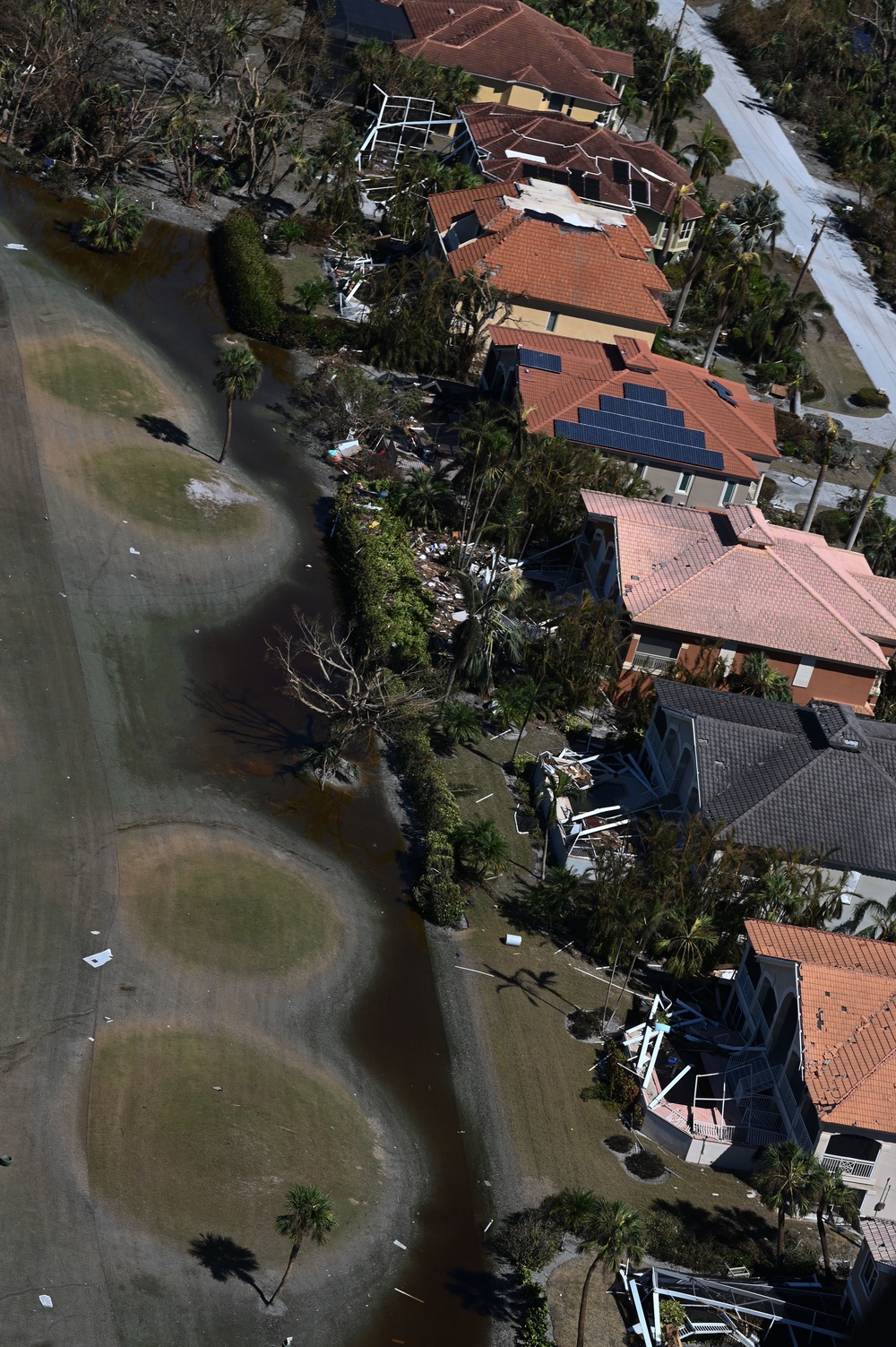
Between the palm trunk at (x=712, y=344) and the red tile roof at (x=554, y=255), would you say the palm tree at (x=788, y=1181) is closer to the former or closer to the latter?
the red tile roof at (x=554, y=255)

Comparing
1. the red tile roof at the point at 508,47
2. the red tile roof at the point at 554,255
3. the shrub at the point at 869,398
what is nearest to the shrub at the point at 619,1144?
the red tile roof at the point at 554,255

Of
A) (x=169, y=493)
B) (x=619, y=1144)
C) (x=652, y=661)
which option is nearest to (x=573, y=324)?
(x=169, y=493)

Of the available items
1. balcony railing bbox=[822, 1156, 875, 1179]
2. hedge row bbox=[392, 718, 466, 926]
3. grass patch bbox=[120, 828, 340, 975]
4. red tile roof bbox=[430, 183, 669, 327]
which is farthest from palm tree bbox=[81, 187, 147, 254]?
balcony railing bbox=[822, 1156, 875, 1179]

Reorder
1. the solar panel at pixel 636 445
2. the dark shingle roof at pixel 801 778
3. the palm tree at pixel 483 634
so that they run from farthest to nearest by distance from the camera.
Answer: the solar panel at pixel 636 445
the palm tree at pixel 483 634
the dark shingle roof at pixel 801 778

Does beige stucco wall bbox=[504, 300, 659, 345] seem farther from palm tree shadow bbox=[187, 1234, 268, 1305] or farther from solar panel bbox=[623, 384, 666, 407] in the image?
palm tree shadow bbox=[187, 1234, 268, 1305]

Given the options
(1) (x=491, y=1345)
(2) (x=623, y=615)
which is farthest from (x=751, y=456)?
(1) (x=491, y=1345)

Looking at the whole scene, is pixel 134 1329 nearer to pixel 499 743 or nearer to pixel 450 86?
pixel 499 743

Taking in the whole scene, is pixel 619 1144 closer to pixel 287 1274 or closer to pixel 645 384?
pixel 287 1274
